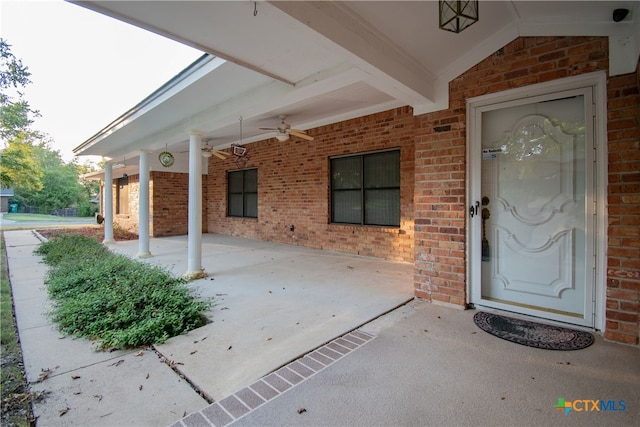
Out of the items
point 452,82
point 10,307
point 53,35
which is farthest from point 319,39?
point 10,307

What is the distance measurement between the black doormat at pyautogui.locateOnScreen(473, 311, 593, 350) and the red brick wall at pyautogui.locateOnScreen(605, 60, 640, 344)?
0.27 meters

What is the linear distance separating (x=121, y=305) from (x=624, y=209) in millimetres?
4766

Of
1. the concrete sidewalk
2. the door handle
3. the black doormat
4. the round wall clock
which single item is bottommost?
the concrete sidewalk

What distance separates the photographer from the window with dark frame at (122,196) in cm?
1255

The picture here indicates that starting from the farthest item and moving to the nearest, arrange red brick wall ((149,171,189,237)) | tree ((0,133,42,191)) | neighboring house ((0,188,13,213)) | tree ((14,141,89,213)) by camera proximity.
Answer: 1. tree ((14,141,89,213))
2. neighboring house ((0,188,13,213))
3. tree ((0,133,42,191))
4. red brick wall ((149,171,189,237))

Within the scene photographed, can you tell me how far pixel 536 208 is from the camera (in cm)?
294

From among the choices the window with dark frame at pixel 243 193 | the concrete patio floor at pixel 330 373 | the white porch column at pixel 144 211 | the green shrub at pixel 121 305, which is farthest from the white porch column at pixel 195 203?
the window with dark frame at pixel 243 193

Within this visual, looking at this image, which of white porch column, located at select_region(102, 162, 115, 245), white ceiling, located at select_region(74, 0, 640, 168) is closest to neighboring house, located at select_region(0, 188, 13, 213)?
white porch column, located at select_region(102, 162, 115, 245)

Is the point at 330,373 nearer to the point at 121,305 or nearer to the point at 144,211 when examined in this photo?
the point at 121,305

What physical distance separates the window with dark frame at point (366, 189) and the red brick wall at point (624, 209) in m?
3.69

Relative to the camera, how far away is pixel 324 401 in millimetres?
1737

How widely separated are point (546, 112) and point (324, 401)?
330 cm

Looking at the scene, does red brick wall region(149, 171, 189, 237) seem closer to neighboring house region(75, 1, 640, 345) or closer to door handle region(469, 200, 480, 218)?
neighboring house region(75, 1, 640, 345)

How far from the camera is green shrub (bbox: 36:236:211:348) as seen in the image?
263 centimetres
